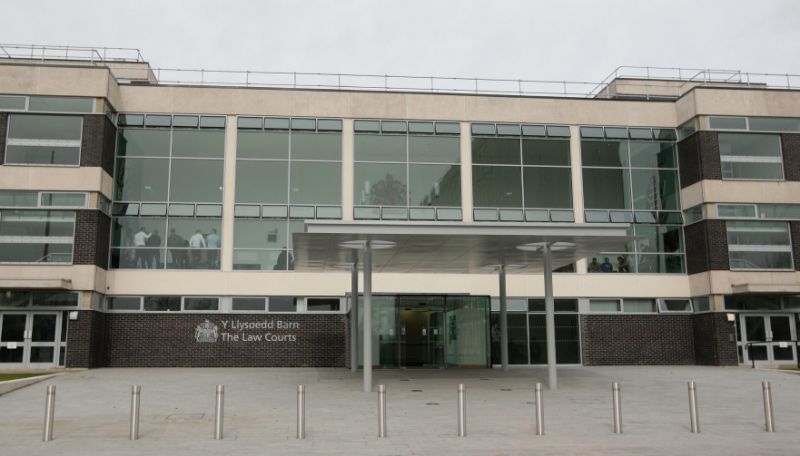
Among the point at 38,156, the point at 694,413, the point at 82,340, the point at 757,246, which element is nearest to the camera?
the point at 694,413

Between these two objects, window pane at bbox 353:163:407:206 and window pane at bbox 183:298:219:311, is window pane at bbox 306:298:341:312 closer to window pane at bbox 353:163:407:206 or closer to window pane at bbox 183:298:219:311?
window pane at bbox 183:298:219:311

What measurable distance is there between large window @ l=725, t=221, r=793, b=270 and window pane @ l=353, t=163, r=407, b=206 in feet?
41.1

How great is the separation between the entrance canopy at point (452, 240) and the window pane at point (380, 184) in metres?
5.36

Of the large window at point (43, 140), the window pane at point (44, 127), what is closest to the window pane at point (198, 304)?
the large window at point (43, 140)

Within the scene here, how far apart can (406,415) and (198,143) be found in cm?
1789

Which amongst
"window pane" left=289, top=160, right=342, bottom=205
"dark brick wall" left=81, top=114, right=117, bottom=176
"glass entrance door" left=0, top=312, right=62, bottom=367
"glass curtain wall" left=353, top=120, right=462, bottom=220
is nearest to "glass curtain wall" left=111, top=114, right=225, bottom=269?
"dark brick wall" left=81, top=114, right=117, bottom=176

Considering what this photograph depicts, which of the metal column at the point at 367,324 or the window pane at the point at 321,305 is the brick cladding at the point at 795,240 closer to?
the window pane at the point at 321,305

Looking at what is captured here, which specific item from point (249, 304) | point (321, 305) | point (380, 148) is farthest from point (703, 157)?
point (249, 304)

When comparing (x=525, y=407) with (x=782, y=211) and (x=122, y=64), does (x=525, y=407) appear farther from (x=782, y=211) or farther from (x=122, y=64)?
(x=122, y=64)

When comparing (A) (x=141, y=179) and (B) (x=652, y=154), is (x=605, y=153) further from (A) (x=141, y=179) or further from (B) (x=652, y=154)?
(A) (x=141, y=179)

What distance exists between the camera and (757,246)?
27.9 meters

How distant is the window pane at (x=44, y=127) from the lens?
85.1ft

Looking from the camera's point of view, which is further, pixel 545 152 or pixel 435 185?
pixel 545 152

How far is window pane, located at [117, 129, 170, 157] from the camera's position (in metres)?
27.7
